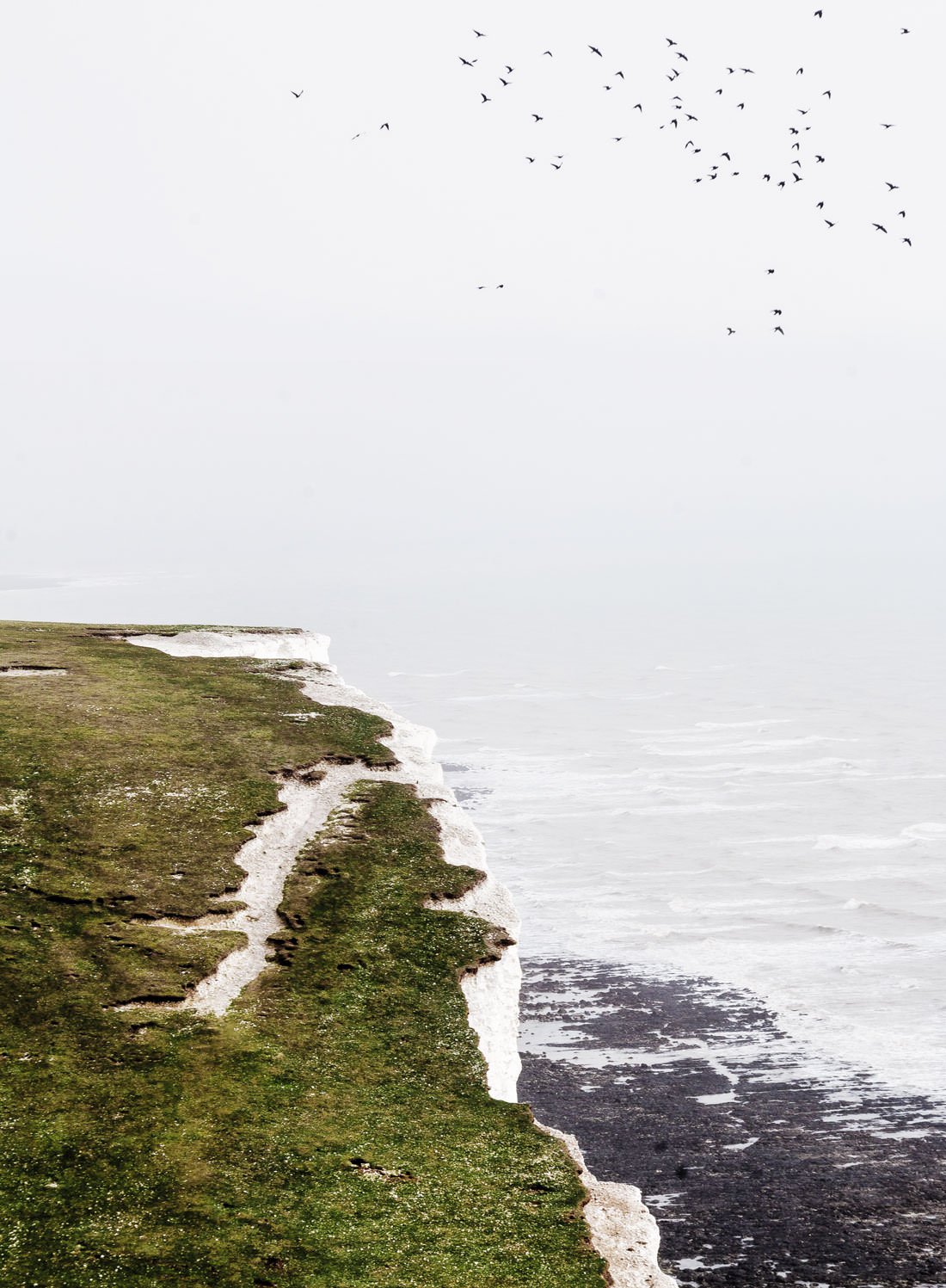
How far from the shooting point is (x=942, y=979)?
72.7 metres

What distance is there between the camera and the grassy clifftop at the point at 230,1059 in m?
21.1

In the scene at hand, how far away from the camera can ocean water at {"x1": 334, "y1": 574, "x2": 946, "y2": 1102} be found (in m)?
69.6

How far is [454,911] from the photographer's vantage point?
3531 cm

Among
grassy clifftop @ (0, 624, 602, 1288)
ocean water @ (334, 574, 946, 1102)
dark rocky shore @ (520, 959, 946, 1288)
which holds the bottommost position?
dark rocky shore @ (520, 959, 946, 1288)

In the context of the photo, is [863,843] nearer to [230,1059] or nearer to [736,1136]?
[736,1136]

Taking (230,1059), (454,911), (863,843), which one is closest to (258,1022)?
(230,1059)

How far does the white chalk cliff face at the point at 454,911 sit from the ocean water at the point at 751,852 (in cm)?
3209

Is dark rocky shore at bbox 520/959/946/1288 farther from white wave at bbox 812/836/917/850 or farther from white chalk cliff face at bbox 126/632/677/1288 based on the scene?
white wave at bbox 812/836/917/850

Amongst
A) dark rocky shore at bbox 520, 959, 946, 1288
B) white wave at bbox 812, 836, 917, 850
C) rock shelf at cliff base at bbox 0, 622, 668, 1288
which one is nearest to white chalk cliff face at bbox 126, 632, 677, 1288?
rock shelf at cliff base at bbox 0, 622, 668, 1288

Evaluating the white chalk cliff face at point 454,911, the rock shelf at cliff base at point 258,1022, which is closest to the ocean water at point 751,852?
the white chalk cliff face at point 454,911

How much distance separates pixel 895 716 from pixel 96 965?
6515 inches

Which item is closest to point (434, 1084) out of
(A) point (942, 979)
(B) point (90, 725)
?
(B) point (90, 725)

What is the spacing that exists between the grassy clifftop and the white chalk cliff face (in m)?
0.59

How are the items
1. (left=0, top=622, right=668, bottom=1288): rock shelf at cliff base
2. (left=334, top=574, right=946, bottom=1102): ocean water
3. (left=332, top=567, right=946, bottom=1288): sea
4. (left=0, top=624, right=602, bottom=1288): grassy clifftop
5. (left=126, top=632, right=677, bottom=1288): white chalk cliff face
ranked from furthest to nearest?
(left=334, top=574, right=946, bottom=1102): ocean water → (left=332, top=567, right=946, bottom=1288): sea → (left=126, top=632, right=677, bottom=1288): white chalk cliff face → (left=0, top=622, right=668, bottom=1288): rock shelf at cliff base → (left=0, top=624, right=602, bottom=1288): grassy clifftop
